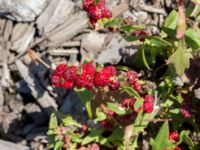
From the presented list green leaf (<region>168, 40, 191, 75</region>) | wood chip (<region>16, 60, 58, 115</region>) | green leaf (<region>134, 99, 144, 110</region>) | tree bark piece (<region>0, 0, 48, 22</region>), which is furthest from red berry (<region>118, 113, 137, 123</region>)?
tree bark piece (<region>0, 0, 48, 22</region>)

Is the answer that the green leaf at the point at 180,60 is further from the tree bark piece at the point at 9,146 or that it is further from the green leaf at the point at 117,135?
the tree bark piece at the point at 9,146

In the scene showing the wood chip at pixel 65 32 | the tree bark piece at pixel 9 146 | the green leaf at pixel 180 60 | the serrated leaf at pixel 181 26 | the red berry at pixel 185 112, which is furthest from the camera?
the wood chip at pixel 65 32

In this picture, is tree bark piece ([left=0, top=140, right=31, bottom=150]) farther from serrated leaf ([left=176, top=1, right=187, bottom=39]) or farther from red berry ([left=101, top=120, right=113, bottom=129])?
serrated leaf ([left=176, top=1, right=187, bottom=39])

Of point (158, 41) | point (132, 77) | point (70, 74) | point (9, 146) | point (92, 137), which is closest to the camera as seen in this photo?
point (70, 74)

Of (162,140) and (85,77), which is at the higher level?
(85,77)

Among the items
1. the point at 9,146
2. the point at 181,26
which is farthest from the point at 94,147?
the point at 181,26

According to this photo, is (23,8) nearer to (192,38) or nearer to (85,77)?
(85,77)

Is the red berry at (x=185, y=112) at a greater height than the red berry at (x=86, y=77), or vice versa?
the red berry at (x=86, y=77)

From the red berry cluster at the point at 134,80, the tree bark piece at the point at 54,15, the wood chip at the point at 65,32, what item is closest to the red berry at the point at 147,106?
the red berry cluster at the point at 134,80

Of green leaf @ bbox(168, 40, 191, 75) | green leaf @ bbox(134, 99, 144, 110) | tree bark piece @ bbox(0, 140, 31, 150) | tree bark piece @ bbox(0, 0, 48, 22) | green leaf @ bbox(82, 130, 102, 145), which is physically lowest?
tree bark piece @ bbox(0, 140, 31, 150)
